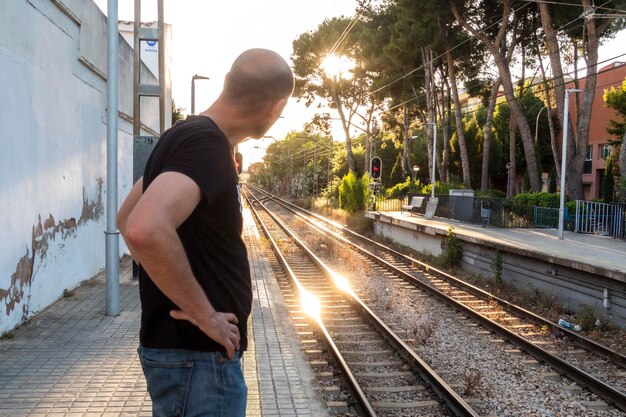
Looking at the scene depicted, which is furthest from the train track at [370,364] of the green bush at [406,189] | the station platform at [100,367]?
the green bush at [406,189]

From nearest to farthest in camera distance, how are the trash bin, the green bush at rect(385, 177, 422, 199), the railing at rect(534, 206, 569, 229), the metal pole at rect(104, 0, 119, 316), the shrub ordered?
1. the metal pole at rect(104, 0, 119, 316)
2. the shrub
3. the trash bin
4. the railing at rect(534, 206, 569, 229)
5. the green bush at rect(385, 177, 422, 199)

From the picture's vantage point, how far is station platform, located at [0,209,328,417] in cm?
489

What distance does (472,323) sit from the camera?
9.35 metres

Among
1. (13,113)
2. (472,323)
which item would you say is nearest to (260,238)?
(472,323)

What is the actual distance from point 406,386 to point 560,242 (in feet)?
34.7

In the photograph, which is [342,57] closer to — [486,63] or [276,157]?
[486,63]

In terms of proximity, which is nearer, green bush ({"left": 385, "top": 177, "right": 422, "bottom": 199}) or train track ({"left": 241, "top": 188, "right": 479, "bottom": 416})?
train track ({"left": 241, "top": 188, "right": 479, "bottom": 416})

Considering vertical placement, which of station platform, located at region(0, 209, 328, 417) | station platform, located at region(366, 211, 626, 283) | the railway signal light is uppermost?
the railway signal light

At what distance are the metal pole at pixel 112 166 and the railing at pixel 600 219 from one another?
1450cm

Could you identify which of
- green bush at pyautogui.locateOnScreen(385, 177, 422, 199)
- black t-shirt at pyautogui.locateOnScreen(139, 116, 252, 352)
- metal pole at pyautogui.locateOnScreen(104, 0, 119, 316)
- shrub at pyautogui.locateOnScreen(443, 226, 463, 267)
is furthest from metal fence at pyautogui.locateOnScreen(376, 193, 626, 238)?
black t-shirt at pyautogui.locateOnScreen(139, 116, 252, 352)

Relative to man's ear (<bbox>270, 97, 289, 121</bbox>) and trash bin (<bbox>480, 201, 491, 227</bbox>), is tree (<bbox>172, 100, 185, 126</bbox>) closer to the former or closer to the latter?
trash bin (<bbox>480, 201, 491, 227</bbox>)

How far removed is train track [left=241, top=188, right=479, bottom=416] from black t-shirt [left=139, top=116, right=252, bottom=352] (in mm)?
3551

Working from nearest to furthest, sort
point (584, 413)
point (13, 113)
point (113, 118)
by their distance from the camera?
1. point (584, 413)
2. point (13, 113)
3. point (113, 118)

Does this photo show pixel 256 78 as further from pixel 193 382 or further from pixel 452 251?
pixel 452 251
